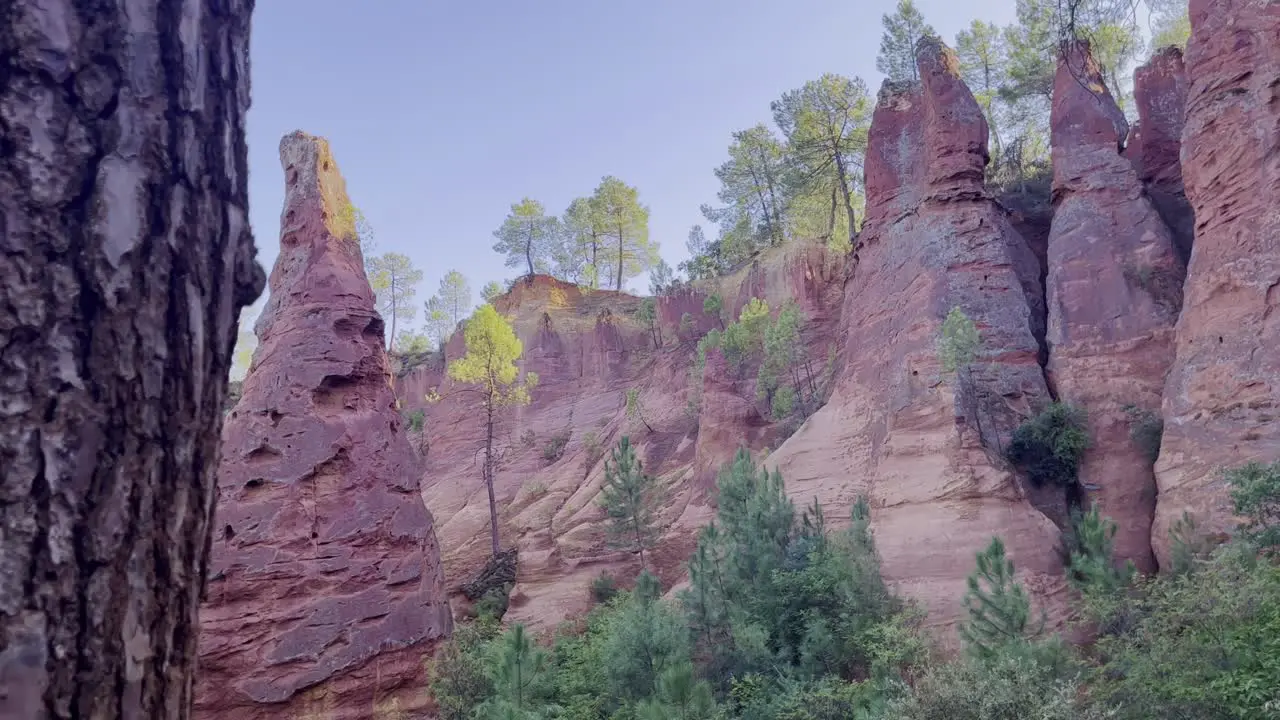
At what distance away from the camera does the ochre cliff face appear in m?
24.9

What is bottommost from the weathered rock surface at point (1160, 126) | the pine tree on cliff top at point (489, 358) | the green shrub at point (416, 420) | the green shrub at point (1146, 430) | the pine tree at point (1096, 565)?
the pine tree at point (1096, 565)

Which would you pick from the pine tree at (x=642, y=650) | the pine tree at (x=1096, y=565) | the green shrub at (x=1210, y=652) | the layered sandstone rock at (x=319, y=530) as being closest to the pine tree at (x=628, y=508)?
the pine tree at (x=642, y=650)

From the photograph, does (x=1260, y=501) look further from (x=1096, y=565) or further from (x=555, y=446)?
(x=555, y=446)

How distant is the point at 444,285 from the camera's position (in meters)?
53.2

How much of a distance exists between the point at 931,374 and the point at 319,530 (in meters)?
14.6

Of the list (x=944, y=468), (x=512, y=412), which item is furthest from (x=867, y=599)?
(x=512, y=412)

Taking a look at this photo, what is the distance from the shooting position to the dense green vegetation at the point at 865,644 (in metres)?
10.1

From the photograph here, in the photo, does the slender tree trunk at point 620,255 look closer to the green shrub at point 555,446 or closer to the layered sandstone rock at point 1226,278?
the green shrub at point 555,446

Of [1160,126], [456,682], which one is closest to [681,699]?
[456,682]

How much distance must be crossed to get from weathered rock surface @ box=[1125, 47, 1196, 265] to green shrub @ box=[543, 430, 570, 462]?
2325 cm

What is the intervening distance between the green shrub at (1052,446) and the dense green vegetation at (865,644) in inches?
59.5

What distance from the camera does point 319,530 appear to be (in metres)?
13.7

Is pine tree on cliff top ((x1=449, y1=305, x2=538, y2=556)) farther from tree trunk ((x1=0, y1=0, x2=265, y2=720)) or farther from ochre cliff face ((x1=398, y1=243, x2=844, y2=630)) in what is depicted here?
tree trunk ((x1=0, y1=0, x2=265, y2=720))

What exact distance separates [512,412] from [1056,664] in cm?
2927
